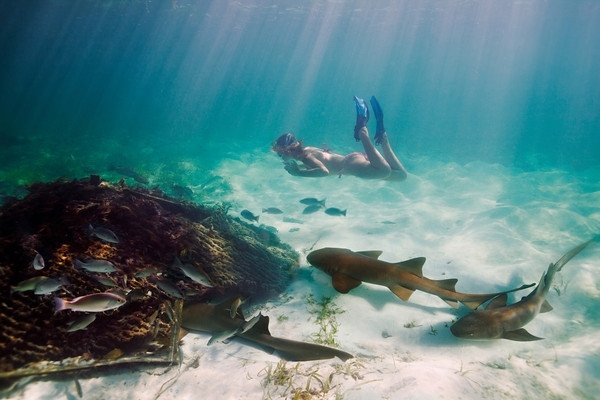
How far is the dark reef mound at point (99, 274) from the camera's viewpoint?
327 centimetres

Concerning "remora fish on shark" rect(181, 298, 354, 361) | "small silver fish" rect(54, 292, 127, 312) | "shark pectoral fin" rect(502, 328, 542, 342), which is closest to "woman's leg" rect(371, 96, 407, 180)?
"shark pectoral fin" rect(502, 328, 542, 342)

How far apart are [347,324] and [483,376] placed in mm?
1836

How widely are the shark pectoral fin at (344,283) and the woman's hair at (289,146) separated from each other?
224 inches

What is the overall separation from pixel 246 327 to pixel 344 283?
58.7 inches

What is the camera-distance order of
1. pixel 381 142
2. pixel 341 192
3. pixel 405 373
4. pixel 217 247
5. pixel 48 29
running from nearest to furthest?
1. pixel 405 373
2. pixel 217 247
3. pixel 381 142
4. pixel 341 192
5. pixel 48 29

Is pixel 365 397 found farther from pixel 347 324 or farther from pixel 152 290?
pixel 152 290

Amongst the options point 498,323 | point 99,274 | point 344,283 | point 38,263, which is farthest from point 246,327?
point 498,323

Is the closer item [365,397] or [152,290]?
[365,397]

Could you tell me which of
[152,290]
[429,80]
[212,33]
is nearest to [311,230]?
[152,290]

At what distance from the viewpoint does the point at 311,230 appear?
32.6ft

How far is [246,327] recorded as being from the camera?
3340 millimetres

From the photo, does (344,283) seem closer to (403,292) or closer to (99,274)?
(403,292)

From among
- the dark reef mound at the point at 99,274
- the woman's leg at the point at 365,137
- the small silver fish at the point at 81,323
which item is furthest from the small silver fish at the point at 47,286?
the woman's leg at the point at 365,137

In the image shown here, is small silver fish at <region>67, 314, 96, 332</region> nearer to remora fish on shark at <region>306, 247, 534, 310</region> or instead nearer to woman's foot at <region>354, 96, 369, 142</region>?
remora fish on shark at <region>306, 247, 534, 310</region>
